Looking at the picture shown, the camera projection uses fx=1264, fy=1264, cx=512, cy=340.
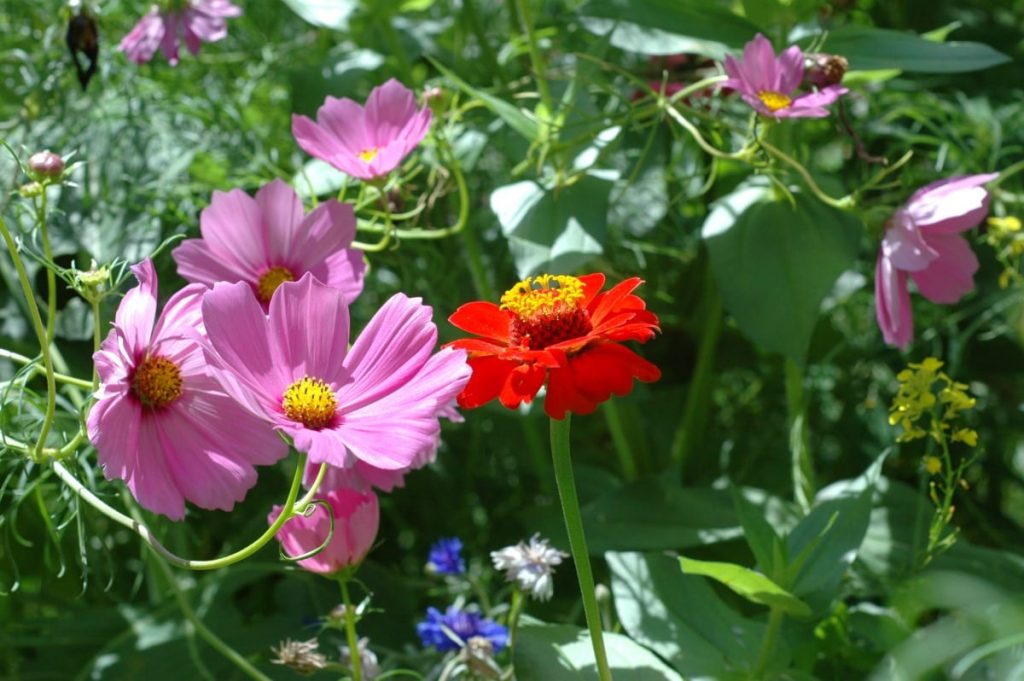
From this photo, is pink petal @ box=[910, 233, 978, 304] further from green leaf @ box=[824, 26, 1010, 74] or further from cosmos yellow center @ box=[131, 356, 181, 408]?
cosmos yellow center @ box=[131, 356, 181, 408]

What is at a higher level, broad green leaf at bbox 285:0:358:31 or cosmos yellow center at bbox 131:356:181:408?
broad green leaf at bbox 285:0:358:31

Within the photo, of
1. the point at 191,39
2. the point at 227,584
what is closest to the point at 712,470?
the point at 227,584

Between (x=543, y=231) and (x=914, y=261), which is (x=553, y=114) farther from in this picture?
(x=914, y=261)

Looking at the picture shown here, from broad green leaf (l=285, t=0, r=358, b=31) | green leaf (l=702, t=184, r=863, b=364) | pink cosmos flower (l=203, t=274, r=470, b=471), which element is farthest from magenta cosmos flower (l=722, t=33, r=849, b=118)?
broad green leaf (l=285, t=0, r=358, b=31)

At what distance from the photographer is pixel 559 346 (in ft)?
1.34

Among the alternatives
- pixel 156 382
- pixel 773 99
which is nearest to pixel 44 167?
pixel 156 382

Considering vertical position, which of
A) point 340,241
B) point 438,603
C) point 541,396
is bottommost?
point 438,603

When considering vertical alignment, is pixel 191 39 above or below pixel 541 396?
above

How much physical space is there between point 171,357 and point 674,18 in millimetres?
394

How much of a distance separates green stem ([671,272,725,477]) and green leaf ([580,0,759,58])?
0.15 m

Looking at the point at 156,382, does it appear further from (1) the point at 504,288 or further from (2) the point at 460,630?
(1) the point at 504,288

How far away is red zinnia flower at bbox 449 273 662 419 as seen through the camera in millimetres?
409

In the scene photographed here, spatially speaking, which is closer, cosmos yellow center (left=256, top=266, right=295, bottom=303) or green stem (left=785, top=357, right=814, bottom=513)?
cosmos yellow center (left=256, top=266, right=295, bottom=303)

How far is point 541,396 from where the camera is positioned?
2.13ft
